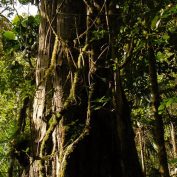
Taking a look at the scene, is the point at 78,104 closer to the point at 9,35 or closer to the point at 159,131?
the point at 159,131

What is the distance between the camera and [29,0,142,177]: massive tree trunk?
10.7 ft

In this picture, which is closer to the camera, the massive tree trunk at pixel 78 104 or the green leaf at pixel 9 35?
the massive tree trunk at pixel 78 104

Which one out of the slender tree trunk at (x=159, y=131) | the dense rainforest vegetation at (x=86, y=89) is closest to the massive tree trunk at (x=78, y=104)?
the dense rainforest vegetation at (x=86, y=89)

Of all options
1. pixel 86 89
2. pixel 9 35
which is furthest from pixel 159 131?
pixel 9 35

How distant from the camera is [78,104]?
3412 mm

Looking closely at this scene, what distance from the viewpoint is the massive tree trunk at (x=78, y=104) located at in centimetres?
325

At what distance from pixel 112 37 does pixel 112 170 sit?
141cm

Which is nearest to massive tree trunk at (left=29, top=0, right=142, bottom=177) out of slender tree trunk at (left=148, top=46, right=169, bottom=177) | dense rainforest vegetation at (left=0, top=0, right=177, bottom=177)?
dense rainforest vegetation at (left=0, top=0, right=177, bottom=177)

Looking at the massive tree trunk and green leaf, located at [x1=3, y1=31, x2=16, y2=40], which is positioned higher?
green leaf, located at [x1=3, y1=31, x2=16, y2=40]

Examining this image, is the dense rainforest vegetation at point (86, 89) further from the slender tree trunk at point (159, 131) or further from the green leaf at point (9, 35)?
the green leaf at point (9, 35)

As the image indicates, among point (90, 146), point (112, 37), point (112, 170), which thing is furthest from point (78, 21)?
point (112, 170)

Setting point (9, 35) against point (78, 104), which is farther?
point (9, 35)

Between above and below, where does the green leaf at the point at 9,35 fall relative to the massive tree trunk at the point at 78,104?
above

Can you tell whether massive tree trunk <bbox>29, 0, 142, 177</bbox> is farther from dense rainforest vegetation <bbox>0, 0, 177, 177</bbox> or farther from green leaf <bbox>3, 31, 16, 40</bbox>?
green leaf <bbox>3, 31, 16, 40</bbox>
